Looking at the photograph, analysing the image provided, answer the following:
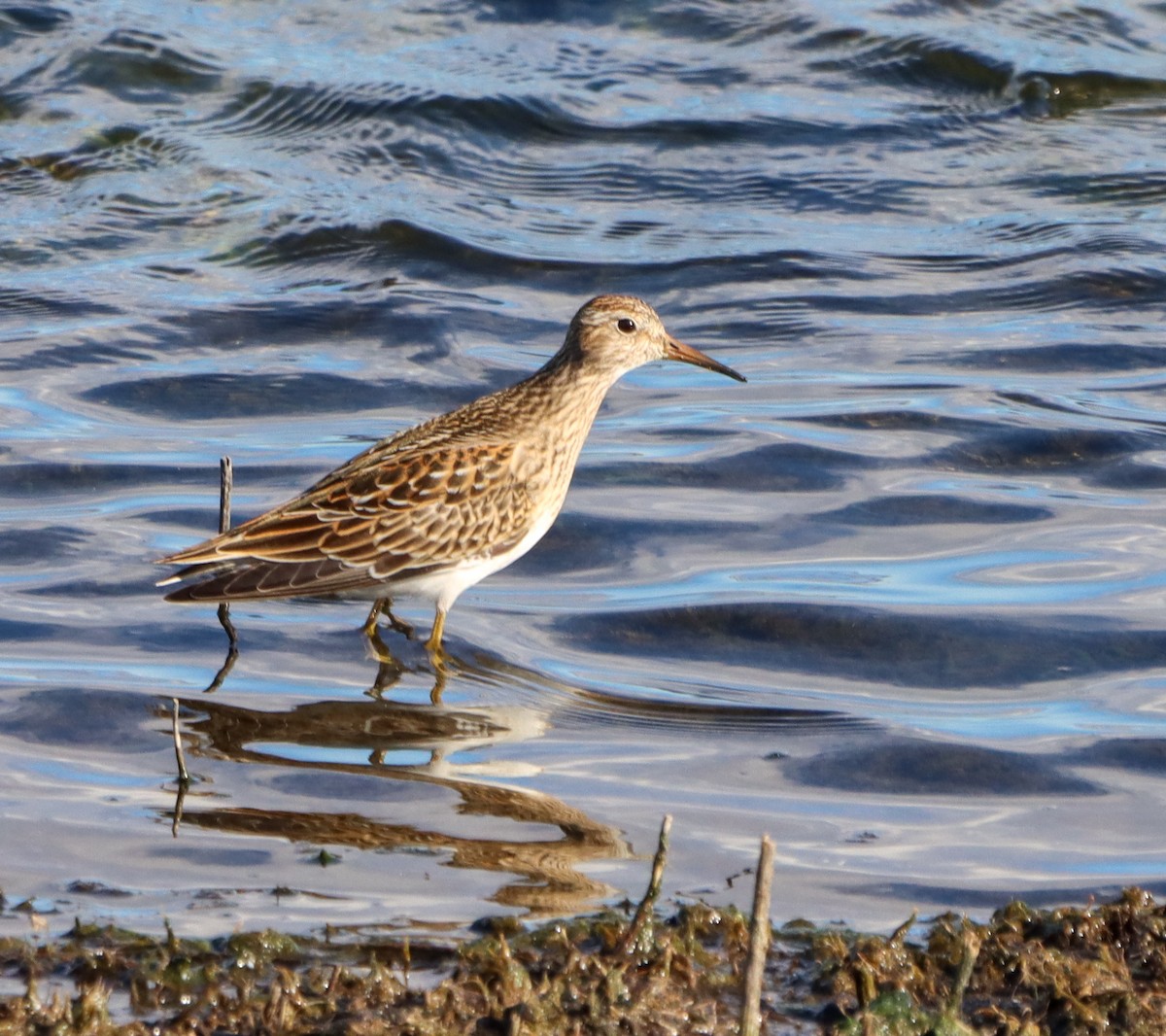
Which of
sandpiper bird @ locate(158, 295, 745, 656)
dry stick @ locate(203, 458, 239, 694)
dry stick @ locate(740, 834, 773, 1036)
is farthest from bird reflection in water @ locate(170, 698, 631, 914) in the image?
dry stick @ locate(740, 834, 773, 1036)

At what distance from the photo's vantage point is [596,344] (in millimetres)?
8719

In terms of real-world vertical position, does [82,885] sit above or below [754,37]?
below

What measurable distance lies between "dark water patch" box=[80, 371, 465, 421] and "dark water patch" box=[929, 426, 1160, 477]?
9.82 feet

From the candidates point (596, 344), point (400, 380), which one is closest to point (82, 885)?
point (596, 344)

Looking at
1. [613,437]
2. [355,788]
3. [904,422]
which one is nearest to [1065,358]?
[904,422]

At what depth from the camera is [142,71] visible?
1689 centimetres

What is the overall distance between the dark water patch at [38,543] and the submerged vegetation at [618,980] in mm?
3902

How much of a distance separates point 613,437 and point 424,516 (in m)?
2.89

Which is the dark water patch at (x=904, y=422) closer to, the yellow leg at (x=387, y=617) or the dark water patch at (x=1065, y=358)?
the dark water patch at (x=1065, y=358)

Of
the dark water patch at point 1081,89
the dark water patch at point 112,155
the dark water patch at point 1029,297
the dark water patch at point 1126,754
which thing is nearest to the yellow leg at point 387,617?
the dark water patch at point 1126,754

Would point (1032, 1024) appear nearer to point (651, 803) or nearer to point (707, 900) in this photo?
point (707, 900)

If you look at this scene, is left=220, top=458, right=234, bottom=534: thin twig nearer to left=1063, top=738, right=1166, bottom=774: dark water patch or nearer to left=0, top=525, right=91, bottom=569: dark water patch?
left=0, top=525, right=91, bottom=569: dark water patch

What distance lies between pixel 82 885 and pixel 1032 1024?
258cm

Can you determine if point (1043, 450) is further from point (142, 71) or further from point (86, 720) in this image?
point (142, 71)
